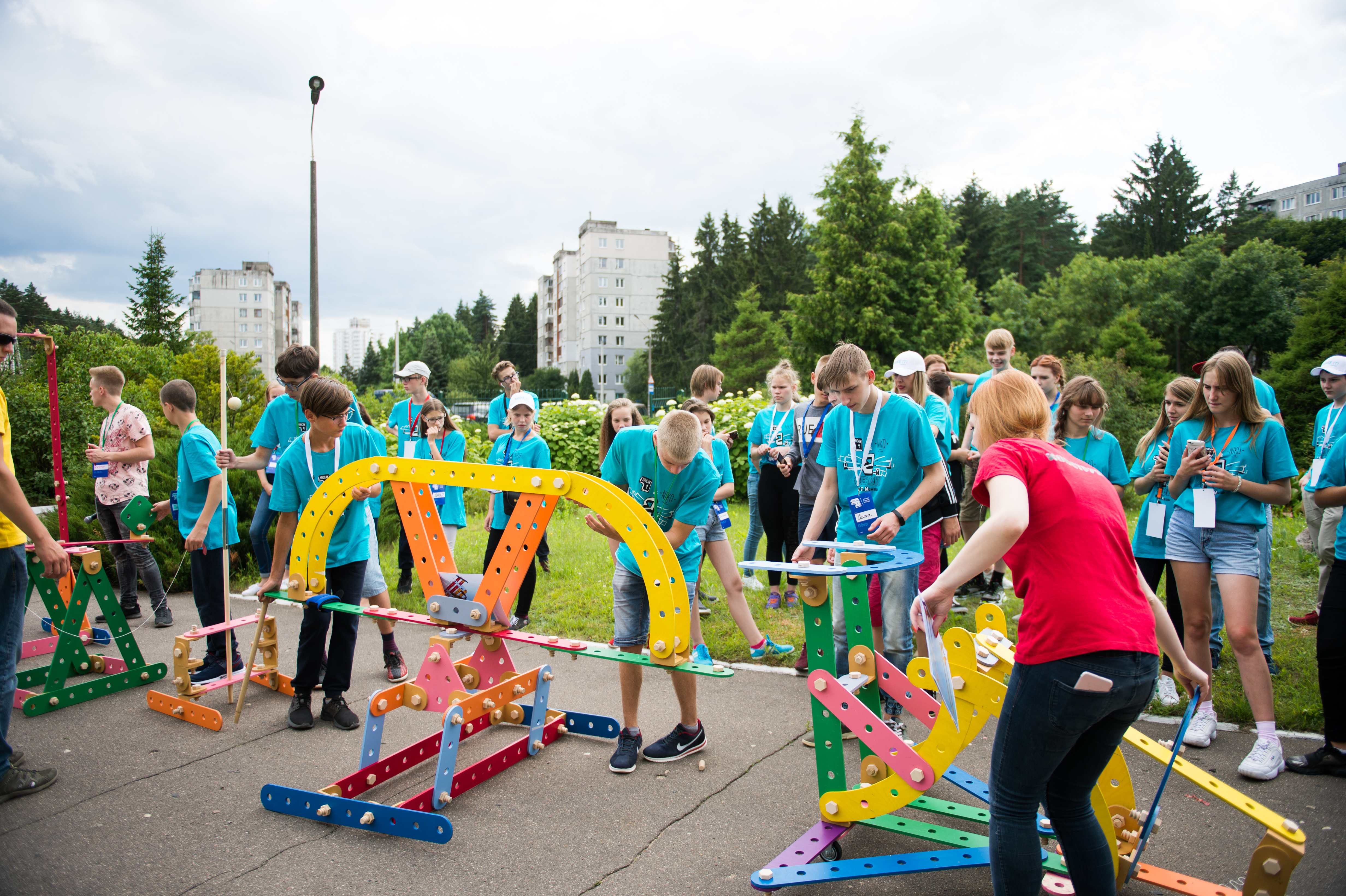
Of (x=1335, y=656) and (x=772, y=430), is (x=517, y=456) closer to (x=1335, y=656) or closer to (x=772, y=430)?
(x=772, y=430)

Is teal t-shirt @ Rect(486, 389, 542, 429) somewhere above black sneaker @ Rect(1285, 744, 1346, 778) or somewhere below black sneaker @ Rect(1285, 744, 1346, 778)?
above

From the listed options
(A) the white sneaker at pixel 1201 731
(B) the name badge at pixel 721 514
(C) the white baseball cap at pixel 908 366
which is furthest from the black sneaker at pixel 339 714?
(A) the white sneaker at pixel 1201 731

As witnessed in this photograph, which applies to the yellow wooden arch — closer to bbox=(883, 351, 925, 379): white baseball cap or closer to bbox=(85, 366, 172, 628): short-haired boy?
bbox=(883, 351, 925, 379): white baseball cap

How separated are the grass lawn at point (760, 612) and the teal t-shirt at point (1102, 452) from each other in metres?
1.45

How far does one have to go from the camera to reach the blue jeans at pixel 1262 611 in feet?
14.8

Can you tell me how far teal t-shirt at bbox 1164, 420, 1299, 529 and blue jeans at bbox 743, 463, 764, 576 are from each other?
3575 millimetres

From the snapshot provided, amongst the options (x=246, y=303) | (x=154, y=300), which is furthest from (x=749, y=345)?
(x=246, y=303)

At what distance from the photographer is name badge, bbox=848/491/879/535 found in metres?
4.09

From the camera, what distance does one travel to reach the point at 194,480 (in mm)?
5402

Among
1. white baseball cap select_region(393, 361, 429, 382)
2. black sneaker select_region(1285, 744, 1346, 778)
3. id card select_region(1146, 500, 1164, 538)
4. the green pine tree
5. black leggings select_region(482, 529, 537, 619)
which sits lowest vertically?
black sneaker select_region(1285, 744, 1346, 778)

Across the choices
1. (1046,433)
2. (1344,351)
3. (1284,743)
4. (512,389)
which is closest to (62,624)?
(512,389)

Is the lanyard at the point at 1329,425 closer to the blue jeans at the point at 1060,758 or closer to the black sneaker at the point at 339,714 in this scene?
the blue jeans at the point at 1060,758

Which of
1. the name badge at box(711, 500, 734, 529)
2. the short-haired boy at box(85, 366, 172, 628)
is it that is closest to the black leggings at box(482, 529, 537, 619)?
the name badge at box(711, 500, 734, 529)

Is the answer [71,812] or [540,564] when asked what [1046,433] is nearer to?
[71,812]
